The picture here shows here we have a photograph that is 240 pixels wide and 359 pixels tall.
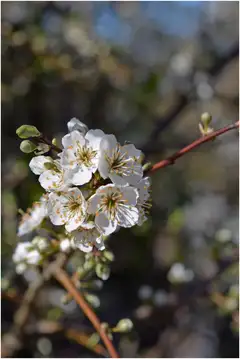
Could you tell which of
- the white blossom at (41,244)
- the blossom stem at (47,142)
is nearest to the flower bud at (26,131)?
the blossom stem at (47,142)

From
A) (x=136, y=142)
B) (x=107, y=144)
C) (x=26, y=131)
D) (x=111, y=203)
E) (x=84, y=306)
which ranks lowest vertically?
(x=84, y=306)

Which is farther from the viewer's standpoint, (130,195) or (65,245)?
(65,245)

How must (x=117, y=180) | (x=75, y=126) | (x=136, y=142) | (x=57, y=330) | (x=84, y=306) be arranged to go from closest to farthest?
(x=117, y=180) < (x=75, y=126) < (x=84, y=306) < (x=57, y=330) < (x=136, y=142)

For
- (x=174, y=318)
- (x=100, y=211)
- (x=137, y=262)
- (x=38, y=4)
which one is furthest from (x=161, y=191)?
(x=100, y=211)

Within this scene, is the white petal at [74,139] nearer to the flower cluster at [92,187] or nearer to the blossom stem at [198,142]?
the flower cluster at [92,187]

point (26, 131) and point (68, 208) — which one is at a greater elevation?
point (26, 131)

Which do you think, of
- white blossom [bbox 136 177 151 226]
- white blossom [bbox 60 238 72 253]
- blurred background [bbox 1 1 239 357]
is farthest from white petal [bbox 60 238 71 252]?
blurred background [bbox 1 1 239 357]

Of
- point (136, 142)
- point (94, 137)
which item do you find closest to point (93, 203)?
point (94, 137)

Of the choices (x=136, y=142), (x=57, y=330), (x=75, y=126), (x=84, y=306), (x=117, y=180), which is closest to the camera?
(x=117, y=180)

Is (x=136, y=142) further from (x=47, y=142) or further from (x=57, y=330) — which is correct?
(x=47, y=142)
